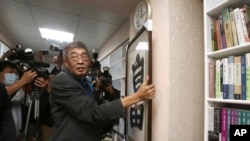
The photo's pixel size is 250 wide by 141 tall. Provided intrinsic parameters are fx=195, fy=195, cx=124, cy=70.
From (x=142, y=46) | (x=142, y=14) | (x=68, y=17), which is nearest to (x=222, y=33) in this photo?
(x=142, y=46)

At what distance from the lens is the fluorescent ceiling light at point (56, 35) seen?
3703mm

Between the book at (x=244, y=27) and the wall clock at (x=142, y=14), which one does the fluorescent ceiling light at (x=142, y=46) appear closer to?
the wall clock at (x=142, y=14)

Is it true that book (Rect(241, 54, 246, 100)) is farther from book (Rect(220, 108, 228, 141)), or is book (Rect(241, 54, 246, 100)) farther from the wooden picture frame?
the wooden picture frame

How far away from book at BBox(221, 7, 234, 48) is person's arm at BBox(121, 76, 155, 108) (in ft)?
1.50

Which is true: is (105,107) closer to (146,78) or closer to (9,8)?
(146,78)

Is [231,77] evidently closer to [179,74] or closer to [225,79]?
[225,79]

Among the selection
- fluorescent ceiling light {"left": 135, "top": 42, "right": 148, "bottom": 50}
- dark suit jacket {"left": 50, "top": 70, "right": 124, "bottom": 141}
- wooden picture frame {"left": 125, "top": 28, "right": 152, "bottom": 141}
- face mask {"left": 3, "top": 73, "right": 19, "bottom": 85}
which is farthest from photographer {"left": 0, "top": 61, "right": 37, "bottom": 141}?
fluorescent ceiling light {"left": 135, "top": 42, "right": 148, "bottom": 50}

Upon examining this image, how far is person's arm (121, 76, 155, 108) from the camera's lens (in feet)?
3.42

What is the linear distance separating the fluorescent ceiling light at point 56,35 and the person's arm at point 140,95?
9.85 ft

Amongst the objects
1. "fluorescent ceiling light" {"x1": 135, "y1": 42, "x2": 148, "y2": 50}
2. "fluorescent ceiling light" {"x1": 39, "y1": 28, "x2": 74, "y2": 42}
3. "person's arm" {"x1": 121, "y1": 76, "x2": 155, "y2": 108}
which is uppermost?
"fluorescent ceiling light" {"x1": 39, "y1": 28, "x2": 74, "y2": 42}

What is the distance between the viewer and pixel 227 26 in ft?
2.97

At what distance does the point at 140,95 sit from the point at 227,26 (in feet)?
1.78

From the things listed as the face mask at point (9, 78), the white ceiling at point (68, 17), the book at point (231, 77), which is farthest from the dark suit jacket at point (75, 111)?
the white ceiling at point (68, 17)

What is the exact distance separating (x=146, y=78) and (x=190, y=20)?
44 cm
